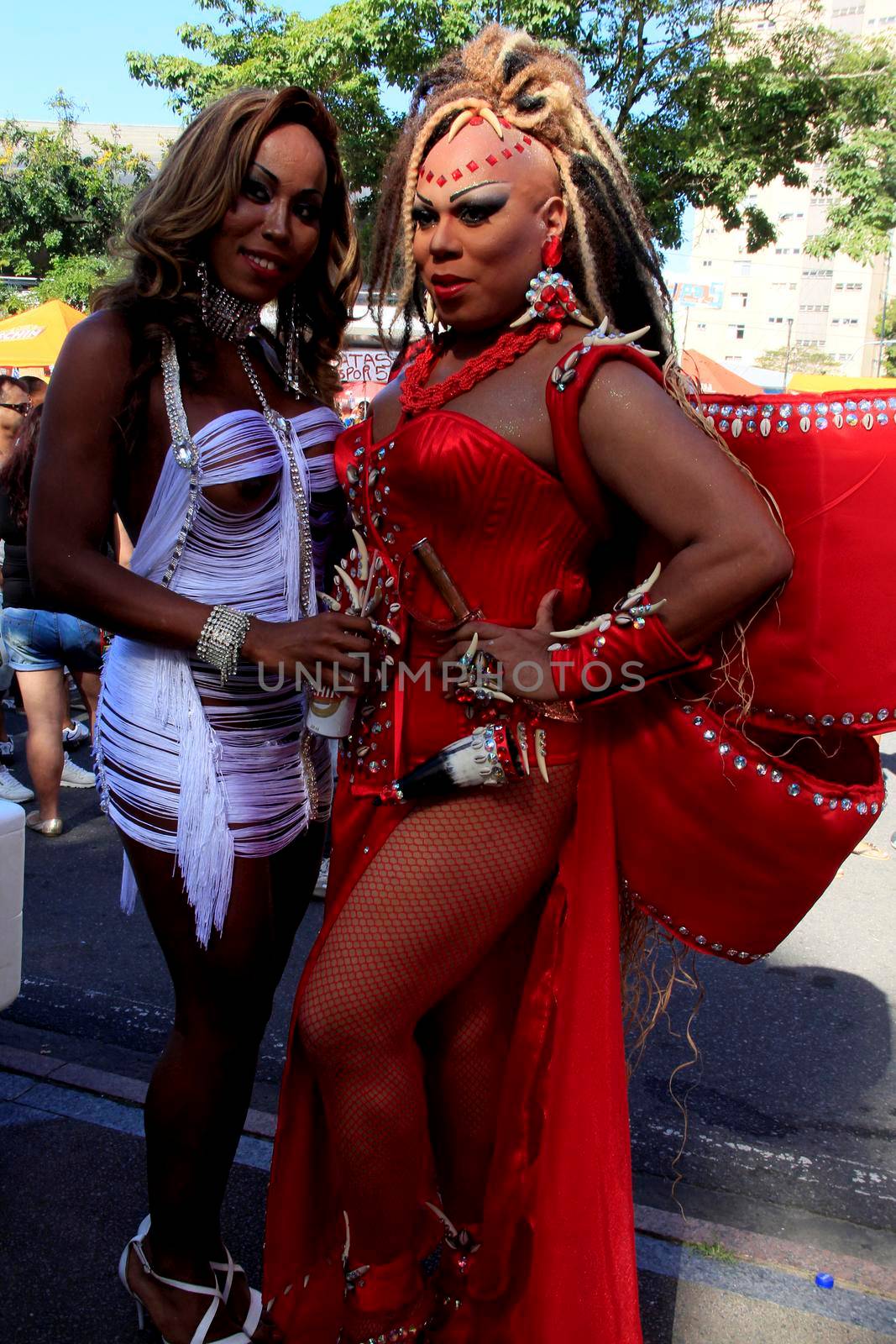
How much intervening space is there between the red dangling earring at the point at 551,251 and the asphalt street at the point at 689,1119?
75.5 inches

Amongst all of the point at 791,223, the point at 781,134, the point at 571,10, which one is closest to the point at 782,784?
the point at 571,10

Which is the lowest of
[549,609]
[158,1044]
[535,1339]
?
[158,1044]

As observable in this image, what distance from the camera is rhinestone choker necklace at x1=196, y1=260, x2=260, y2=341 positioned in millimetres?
A: 1885

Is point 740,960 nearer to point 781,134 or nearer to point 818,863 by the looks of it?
point 818,863

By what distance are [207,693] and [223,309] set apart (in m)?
0.66

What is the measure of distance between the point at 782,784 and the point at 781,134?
15.8 meters

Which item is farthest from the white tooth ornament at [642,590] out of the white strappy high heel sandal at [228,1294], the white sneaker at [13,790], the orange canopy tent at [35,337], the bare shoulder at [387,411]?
the orange canopy tent at [35,337]

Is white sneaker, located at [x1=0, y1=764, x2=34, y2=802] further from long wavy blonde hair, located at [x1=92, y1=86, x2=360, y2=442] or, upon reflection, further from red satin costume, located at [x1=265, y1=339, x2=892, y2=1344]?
long wavy blonde hair, located at [x1=92, y1=86, x2=360, y2=442]

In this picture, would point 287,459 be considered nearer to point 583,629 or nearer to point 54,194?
point 583,629

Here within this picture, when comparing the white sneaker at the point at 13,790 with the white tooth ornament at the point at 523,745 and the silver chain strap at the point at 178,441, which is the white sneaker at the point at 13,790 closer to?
the silver chain strap at the point at 178,441

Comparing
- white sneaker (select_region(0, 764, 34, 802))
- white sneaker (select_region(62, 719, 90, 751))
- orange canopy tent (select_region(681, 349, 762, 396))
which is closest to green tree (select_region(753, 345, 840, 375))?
orange canopy tent (select_region(681, 349, 762, 396))

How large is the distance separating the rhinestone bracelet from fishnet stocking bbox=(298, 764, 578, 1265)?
384 millimetres

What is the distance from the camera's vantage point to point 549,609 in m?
1.69

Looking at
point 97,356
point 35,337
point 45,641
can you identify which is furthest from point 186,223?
point 35,337
